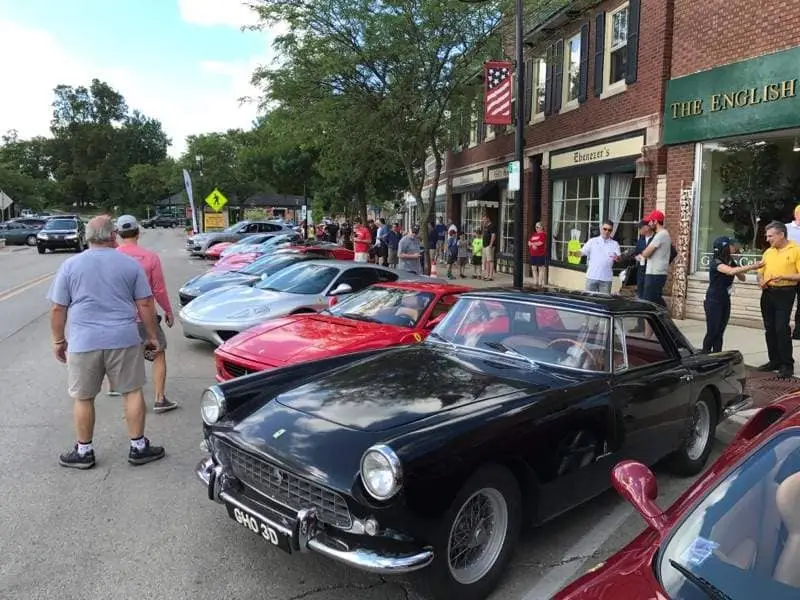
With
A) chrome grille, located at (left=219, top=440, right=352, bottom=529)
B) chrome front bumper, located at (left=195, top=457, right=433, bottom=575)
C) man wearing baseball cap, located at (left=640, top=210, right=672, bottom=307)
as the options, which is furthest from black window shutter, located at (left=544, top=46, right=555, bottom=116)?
chrome front bumper, located at (left=195, top=457, right=433, bottom=575)

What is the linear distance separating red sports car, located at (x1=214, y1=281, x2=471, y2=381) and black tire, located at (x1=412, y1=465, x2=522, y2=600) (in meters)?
2.32

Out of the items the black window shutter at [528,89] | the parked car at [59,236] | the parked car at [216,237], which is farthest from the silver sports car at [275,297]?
the parked car at [59,236]

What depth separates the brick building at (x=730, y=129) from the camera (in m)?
10.3

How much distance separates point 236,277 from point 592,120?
907 cm

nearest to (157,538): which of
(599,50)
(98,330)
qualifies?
(98,330)

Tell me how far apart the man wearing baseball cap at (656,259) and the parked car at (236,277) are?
5.41 metres

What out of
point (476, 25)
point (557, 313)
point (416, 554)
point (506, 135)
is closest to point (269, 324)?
point (557, 313)

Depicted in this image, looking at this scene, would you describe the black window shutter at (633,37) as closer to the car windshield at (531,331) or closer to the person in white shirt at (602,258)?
the person in white shirt at (602,258)

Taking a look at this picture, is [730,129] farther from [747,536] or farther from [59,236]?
[59,236]

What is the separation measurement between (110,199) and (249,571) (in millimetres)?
104897

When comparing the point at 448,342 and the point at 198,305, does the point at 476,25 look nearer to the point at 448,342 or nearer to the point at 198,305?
the point at 198,305

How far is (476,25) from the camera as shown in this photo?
14539 millimetres

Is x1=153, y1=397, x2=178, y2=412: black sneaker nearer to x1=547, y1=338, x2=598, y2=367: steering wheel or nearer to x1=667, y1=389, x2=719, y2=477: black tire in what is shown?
x1=547, y1=338, x2=598, y2=367: steering wheel

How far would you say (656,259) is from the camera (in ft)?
29.6
